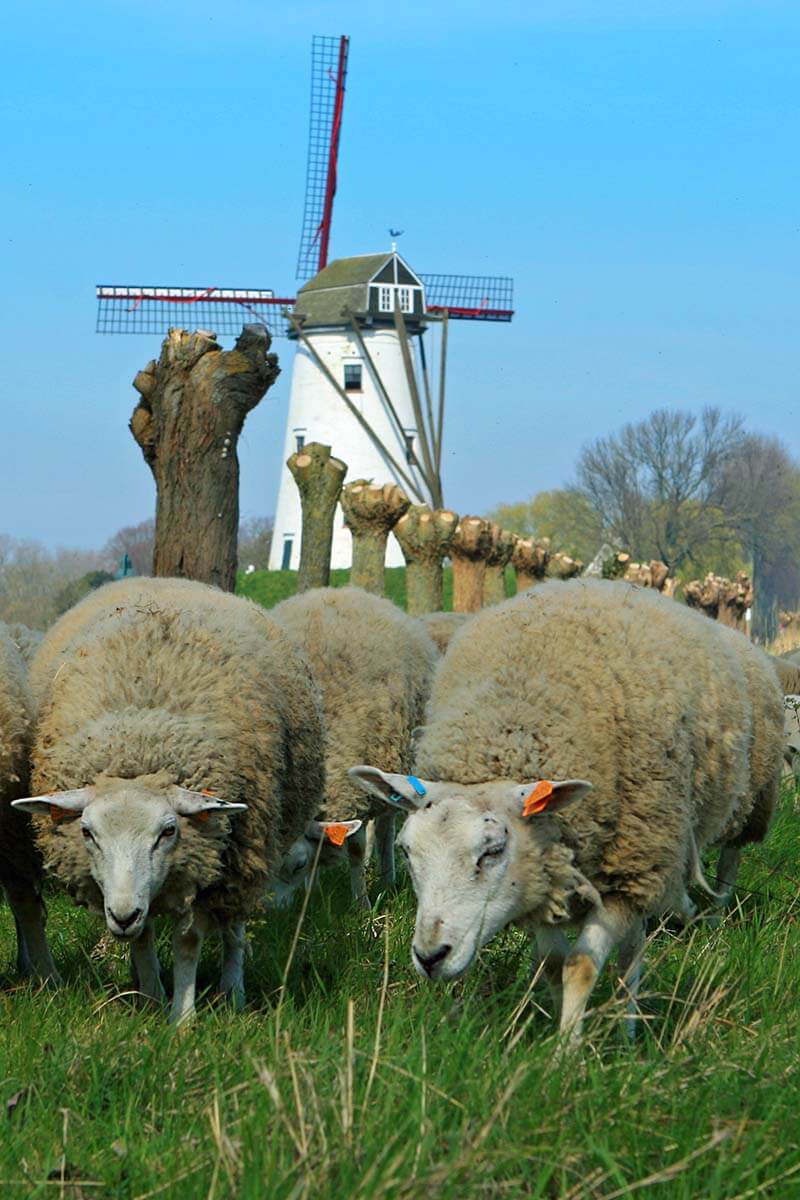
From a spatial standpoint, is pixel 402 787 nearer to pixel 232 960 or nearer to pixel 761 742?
pixel 232 960

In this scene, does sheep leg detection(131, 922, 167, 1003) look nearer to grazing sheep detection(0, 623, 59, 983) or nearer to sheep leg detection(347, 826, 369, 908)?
grazing sheep detection(0, 623, 59, 983)

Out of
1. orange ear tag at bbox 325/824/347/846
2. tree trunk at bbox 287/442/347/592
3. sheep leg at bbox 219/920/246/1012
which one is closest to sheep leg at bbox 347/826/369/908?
orange ear tag at bbox 325/824/347/846

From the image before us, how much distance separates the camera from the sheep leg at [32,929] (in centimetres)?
582

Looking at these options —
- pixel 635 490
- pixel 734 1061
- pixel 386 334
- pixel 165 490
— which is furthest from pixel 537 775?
pixel 635 490

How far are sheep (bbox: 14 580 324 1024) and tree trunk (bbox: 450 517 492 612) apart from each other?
13.2 m

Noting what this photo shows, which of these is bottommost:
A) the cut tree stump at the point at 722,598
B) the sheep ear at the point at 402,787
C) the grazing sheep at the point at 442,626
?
the sheep ear at the point at 402,787

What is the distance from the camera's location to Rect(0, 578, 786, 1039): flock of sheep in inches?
182

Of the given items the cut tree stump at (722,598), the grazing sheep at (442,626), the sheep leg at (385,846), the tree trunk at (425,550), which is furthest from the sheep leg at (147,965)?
the cut tree stump at (722,598)

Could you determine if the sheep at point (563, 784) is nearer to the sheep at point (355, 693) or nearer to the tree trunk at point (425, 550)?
the sheep at point (355, 693)

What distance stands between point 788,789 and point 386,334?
116 feet

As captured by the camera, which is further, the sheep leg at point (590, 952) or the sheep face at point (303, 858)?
the sheep face at point (303, 858)

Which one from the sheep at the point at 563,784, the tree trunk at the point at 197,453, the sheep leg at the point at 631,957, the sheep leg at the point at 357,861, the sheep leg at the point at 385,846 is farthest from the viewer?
the tree trunk at the point at 197,453

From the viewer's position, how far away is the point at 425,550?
1758cm

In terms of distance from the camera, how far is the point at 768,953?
5402 millimetres
